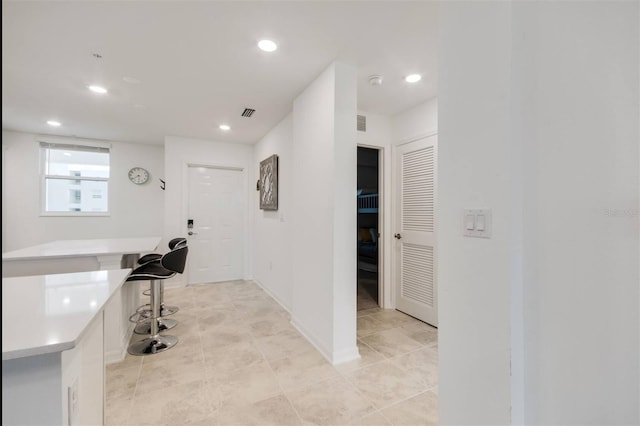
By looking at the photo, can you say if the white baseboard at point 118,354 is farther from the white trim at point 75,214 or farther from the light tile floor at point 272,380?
the white trim at point 75,214

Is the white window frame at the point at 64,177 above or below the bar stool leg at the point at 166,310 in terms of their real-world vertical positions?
above

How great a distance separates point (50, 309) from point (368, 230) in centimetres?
507

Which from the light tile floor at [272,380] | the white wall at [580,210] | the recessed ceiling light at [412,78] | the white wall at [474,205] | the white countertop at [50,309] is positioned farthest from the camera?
the recessed ceiling light at [412,78]

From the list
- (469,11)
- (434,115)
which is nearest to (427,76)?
(434,115)

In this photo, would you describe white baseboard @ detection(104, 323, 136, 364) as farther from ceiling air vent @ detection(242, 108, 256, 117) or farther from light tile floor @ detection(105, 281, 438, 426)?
ceiling air vent @ detection(242, 108, 256, 117)

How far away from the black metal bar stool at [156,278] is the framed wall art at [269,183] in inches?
59.8

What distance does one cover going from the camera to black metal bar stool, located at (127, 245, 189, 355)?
265 cm

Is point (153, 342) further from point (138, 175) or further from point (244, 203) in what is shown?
point (138, 175)

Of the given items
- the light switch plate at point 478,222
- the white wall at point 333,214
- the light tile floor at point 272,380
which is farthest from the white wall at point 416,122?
the light switch plate at point 478,222

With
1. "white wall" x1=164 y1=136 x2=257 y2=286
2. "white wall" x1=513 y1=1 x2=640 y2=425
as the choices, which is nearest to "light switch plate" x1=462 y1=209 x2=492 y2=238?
"white wall" x1=513 y1=1 x2=640 y2=425

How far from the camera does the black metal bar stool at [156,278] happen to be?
2.65 metres

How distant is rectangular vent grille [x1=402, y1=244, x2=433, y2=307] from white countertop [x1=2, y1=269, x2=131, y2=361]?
8.78ft

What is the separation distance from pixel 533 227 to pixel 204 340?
2678 mm

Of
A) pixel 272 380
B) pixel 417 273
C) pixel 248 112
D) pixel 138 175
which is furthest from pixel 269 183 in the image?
pixel 272 380
